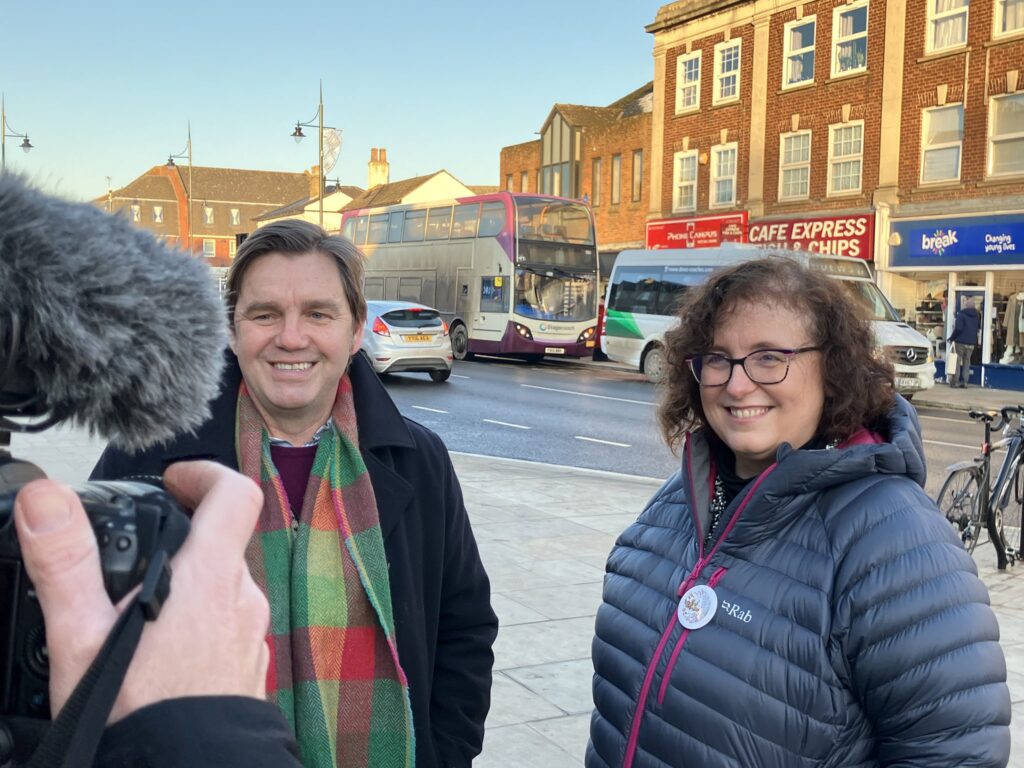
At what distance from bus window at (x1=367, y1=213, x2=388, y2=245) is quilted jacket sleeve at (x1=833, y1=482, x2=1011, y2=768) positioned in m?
25.9

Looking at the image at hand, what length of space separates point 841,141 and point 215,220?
79.4m

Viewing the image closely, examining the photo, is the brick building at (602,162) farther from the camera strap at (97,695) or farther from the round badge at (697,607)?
the camera strap at (97,695)

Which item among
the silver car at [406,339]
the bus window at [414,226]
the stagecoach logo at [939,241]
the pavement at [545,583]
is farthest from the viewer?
the bus window at [414,226]

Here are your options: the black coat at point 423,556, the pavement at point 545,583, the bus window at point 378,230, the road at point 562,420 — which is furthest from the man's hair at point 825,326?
the bus window at point 378,230

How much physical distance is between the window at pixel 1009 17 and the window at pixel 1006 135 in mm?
1228

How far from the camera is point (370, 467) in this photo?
216cm

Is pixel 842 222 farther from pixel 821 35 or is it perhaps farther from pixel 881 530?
pixel 881 530

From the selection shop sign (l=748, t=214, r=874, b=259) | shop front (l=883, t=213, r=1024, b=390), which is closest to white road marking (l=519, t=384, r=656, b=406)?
shop sign (l=748, t=214, r=874, b=259)

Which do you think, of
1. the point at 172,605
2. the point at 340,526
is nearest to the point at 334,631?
the point at 340,526

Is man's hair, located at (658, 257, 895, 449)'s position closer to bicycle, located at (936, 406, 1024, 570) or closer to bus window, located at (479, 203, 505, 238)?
bicycle, located at (936, 406, 1024, 570)

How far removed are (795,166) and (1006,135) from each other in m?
5.32

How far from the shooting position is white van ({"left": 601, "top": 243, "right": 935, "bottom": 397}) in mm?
16656

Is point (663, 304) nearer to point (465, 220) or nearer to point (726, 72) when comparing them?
point (465, 220)

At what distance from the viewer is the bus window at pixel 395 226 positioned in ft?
86.7
